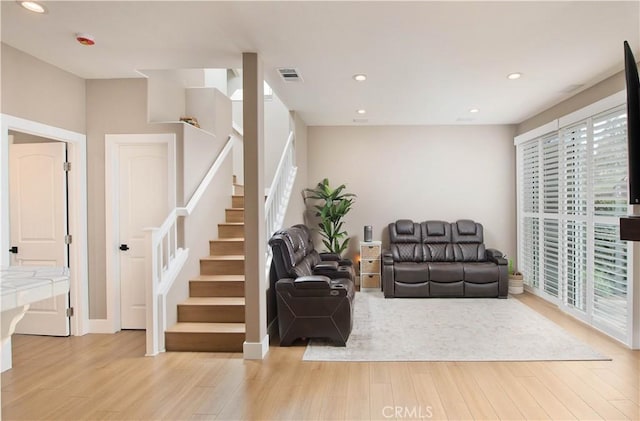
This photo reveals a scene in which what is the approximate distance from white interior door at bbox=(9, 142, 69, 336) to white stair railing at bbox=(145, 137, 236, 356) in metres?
1.21

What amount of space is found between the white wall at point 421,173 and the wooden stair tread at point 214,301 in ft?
9.91

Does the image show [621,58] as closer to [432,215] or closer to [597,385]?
[597,385]

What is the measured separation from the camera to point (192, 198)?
4.13 meters

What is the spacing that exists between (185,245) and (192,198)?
536 millimetres

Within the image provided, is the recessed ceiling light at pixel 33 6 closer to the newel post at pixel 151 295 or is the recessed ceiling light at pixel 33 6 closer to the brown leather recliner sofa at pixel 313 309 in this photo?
the newel post at pixel 151 295

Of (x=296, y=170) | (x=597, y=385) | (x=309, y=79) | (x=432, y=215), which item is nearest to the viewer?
(x=597, y=385)

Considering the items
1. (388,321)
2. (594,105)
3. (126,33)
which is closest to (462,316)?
(388,321)

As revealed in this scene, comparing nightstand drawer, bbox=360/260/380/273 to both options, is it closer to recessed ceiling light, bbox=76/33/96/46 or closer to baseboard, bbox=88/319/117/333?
baseboard, bbox=88/319/117/333

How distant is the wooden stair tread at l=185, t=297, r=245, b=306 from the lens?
3.76 metres

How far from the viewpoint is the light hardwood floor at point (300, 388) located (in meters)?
2.45

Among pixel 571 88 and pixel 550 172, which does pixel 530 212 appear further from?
pixel 571 88

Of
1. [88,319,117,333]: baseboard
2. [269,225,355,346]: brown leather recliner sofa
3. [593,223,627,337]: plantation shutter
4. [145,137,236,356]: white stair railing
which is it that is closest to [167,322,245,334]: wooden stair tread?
[145,137,236,356]: white stair railing

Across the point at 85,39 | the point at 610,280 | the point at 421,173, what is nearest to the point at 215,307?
the point at 85,39

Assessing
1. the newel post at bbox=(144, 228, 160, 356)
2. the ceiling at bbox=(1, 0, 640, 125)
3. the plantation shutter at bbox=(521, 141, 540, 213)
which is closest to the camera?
the ceiling at bbox=(1, 0, 640, 125)
